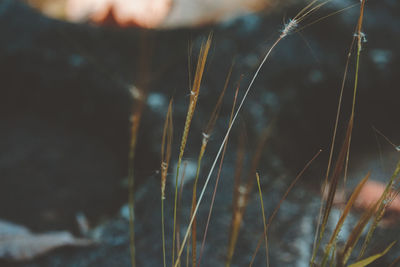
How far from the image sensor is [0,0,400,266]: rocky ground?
108 cm

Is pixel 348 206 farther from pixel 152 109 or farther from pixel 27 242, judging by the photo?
pixel 152 109

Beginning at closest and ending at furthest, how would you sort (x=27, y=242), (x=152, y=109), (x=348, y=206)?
(x=348, y=206), (x=27, y=242), (x=152, y=109)

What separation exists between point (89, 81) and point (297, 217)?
0.90 metres

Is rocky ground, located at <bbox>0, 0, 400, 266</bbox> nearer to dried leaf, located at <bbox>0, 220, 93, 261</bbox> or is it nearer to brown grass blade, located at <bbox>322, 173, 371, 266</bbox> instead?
dried leaf, located at <bbox>0, 220, 93, 261</bbox>

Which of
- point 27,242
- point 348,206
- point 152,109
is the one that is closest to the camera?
point 348,206

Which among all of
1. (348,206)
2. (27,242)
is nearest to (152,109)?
(27,242)

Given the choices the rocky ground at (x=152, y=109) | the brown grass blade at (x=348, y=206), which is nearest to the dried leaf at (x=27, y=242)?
the rocky ground at (x=152, y=109)

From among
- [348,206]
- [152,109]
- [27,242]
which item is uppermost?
[152,109]

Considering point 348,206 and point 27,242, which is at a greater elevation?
point 348,206

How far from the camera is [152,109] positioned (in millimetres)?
1294

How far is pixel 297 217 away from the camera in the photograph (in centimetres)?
97

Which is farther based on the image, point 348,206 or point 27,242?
point 27,242

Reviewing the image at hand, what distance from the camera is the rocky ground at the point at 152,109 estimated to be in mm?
1080

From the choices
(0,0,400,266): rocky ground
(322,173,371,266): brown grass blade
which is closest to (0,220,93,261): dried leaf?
(0,0,400,266): rocky ground
